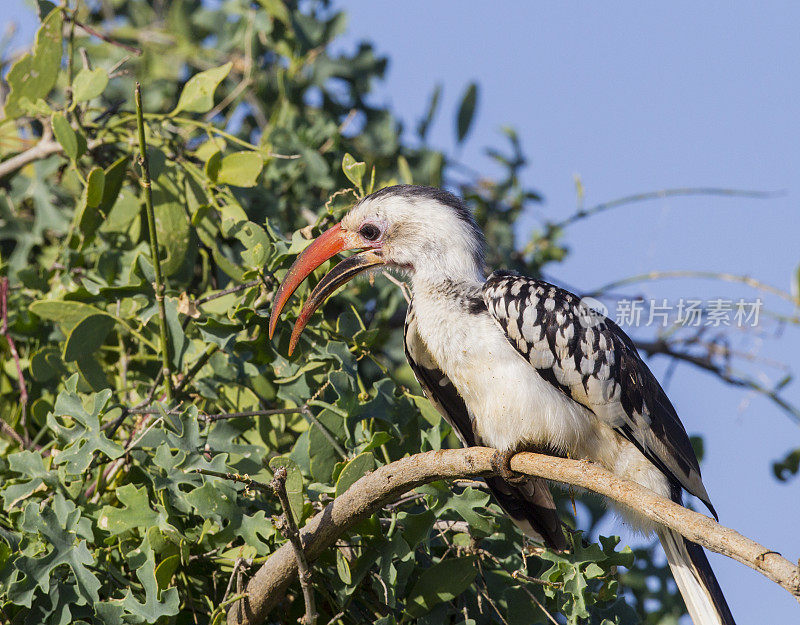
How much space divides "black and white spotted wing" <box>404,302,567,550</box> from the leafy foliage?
80mm

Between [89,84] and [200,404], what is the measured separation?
97 cm

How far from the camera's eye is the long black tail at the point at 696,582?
7.48 ft

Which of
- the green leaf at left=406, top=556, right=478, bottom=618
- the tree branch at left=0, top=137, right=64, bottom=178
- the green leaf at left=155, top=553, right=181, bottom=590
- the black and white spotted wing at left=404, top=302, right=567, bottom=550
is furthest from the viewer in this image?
the tree branch at left=0, top=137, right=64, bottom=178

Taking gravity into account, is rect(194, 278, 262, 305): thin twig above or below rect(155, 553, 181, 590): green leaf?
above

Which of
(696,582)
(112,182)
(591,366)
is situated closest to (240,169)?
(112,182)

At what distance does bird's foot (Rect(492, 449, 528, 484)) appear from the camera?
7.14 ft

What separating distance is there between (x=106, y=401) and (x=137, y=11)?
258 centimetres

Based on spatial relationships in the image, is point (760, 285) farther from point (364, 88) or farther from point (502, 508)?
point (364, 88)

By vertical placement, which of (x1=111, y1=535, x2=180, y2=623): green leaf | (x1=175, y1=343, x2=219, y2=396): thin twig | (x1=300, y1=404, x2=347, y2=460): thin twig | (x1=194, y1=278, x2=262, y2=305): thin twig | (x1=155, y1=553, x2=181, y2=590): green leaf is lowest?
(x1=111, y1=535, x2=180, y2=623): green leaf

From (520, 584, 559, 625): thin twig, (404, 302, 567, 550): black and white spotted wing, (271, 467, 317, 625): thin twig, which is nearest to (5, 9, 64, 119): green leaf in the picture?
(404, 302, 567, 550): black and white spotted wing

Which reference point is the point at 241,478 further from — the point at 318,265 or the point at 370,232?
the point at 370,232

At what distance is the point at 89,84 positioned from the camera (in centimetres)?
259

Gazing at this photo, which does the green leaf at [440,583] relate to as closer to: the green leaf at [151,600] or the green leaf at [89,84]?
the green leaf at [151,600]

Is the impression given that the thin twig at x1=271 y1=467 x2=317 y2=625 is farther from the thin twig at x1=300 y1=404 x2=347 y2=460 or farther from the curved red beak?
the curved red beak
